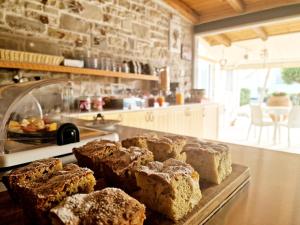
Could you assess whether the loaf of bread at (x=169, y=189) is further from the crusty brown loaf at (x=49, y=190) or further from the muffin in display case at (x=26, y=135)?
the muffin in display case at (x=26, y=135)

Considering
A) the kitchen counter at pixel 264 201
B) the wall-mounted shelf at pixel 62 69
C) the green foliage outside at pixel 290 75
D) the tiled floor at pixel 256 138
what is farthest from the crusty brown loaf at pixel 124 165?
the green foliage outside at pixel 290 75

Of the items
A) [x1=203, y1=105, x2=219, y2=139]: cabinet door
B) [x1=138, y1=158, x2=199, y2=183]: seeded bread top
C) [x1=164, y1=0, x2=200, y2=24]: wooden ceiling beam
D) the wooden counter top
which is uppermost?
[x1=164, y1=0, x2=200, y2=24]: wooden ceiling beam

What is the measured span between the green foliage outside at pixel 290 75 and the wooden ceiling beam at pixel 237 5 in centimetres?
375

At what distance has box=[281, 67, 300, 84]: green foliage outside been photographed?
6571 mm

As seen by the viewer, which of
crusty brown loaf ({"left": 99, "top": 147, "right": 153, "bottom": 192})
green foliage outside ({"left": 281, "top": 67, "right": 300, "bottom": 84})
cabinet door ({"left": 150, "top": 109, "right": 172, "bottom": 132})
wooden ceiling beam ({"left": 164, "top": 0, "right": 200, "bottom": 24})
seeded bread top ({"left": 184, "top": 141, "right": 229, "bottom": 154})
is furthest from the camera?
green foliage outside ({"left": 281, "top": 67, "right": 300, "bottom": 84})

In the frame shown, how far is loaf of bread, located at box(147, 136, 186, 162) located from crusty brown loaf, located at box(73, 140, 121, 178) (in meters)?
0.14

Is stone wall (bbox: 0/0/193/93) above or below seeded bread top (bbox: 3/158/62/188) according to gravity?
above

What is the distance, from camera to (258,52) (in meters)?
6.75

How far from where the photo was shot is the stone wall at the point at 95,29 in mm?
2268

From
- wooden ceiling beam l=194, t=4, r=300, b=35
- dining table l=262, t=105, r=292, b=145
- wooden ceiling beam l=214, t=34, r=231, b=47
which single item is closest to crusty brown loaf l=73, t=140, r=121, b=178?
wooden ceiling beam l=194, t=4, r=300, b=35

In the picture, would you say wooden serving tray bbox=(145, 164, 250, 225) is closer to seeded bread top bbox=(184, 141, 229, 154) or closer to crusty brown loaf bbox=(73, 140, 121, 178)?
seeded bread top bbox=(184, 141, 229, 154)

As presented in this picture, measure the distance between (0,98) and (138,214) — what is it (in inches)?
35.9

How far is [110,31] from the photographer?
3.22 meters

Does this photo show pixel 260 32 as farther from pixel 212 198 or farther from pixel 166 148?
pixel 212 198
